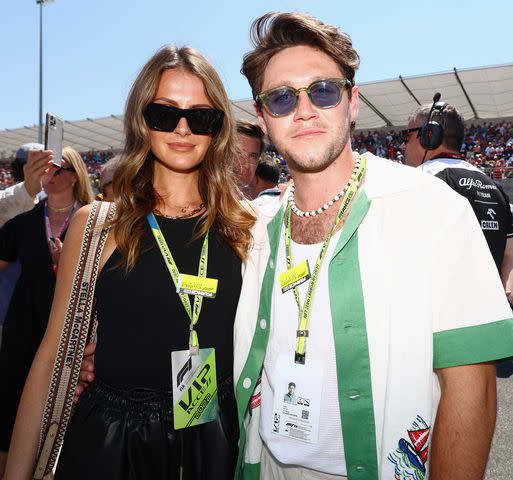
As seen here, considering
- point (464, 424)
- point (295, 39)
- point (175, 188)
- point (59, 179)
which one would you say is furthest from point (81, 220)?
point (59, 179)

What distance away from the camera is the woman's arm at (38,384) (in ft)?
5.49

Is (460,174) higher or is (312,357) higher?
(460,174)

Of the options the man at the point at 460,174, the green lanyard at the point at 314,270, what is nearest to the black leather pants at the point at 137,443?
the green lanyard at the point at 314,270

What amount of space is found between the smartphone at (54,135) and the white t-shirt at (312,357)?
1991mm

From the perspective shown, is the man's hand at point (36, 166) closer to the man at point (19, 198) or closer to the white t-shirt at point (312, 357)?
the man at point (19, 198)

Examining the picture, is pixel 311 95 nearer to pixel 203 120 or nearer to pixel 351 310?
pixel 203 120

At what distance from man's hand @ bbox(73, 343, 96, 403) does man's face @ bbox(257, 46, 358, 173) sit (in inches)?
43.9

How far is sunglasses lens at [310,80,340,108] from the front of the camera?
1770 millimetres

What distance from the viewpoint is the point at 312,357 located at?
5.03ft

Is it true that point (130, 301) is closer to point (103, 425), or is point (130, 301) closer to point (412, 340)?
point (103, 425)

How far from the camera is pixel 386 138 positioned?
28.4 metres

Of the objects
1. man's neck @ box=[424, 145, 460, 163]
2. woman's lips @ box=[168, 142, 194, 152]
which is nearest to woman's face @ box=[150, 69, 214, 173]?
woman's lips @ box=[168, 142, 194, 152]

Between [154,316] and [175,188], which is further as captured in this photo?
[175,188]

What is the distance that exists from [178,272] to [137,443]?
24.9 inches
